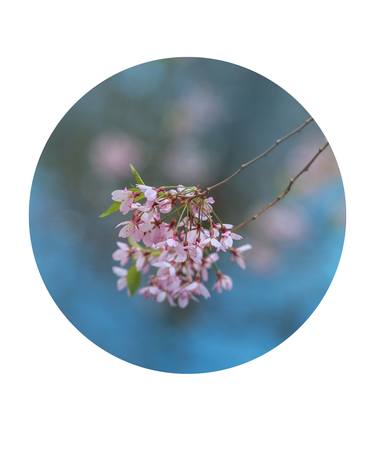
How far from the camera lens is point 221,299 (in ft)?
8.05

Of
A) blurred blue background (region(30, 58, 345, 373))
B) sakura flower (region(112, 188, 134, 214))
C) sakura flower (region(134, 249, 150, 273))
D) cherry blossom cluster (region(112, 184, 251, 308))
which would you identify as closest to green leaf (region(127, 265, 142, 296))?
sakura flower (region(134, 249, 150, 273))

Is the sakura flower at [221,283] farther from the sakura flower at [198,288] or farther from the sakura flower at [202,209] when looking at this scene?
the sakura flower at [202,209]

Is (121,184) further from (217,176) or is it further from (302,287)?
(302,287)

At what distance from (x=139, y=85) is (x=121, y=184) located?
1.35 ft

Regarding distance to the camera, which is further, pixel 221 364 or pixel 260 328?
pixel 260 328

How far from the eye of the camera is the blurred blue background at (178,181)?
229 cm

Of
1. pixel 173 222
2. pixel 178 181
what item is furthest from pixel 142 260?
pixel 178 181

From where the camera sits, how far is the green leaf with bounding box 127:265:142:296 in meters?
1.25

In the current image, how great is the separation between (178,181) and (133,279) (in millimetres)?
1098

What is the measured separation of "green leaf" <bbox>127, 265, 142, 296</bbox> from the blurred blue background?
1.00 metres

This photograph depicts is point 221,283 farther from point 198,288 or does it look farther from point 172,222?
point 172,222

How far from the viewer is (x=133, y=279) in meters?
1.25

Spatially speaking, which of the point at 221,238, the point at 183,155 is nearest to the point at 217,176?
the point at 183,155

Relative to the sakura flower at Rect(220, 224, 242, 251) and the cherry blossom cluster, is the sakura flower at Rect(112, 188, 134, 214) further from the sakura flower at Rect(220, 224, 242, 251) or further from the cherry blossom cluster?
the sakura flower at Rect(220, 224, 242, 251)
